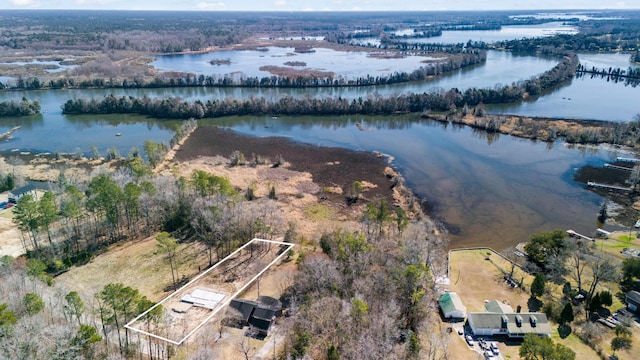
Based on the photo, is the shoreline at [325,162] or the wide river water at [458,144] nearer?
the wide river water at [458,144]

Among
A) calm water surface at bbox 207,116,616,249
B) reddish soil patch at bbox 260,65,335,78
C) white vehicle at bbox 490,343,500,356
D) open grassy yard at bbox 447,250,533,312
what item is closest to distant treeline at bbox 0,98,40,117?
calm water surface at bbox 207,116,616,249

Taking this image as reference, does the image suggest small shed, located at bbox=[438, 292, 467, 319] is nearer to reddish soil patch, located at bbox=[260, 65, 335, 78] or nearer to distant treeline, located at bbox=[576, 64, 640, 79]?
reddish soil patch, located at bbox=[260, 65, 335, 78]

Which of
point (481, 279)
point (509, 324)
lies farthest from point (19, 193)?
point (509, 324)

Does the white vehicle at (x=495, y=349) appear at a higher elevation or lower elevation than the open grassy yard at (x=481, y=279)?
lower

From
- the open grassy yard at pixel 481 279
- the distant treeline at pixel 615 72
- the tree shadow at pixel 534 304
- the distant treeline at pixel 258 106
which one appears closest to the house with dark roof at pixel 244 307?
the open grassy yard at pixel 481 279

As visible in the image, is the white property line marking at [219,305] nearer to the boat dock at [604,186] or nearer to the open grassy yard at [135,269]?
the open grassy yard at [135,269]

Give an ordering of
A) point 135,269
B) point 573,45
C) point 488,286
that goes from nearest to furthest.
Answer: point 488,286 < point 135,269 < point 573,45

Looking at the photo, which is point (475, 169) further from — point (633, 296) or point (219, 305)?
point (219, 305)
